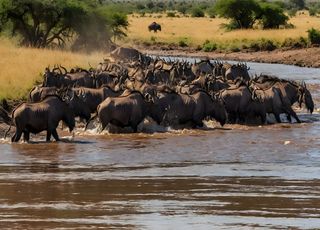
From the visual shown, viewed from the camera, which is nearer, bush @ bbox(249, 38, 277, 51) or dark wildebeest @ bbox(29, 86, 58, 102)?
dark wildebeest @ bbox(29, 86, 58, 102)

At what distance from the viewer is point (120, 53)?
37906 millimetres

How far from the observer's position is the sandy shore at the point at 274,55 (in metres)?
50.0

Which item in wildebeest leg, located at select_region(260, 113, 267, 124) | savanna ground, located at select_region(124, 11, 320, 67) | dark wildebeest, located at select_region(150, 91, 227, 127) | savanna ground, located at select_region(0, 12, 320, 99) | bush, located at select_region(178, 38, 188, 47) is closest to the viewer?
dark wildebeest, located at select_region(150, 91, 227, 127)

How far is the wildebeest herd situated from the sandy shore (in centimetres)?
2270

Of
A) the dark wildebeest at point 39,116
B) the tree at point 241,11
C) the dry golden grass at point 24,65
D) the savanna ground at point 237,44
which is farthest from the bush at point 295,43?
the dark wildebeest at point 39,116

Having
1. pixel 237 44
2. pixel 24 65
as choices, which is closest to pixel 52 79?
pixel 24 65

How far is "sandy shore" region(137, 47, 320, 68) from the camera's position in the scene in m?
50.0

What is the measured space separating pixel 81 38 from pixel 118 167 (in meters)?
32.4

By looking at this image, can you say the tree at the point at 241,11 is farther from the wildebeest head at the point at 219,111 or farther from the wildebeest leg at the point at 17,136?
the wildebeest leg at the point at 17,136

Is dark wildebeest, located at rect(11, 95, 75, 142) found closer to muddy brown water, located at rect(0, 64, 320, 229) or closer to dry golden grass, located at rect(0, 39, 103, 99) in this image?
muddy brown water, located at rect(0, 64, 320, 229)

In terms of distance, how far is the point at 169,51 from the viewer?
6103cm

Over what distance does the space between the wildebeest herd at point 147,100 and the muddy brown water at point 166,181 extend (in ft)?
1.64

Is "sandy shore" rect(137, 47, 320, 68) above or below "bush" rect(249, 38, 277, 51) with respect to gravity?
below

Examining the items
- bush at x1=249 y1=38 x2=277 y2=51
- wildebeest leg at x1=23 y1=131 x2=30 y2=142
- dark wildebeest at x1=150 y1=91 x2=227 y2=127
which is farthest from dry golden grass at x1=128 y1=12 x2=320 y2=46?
wildebeest leg at x1=23 y1=131 x2=30 y2=142
